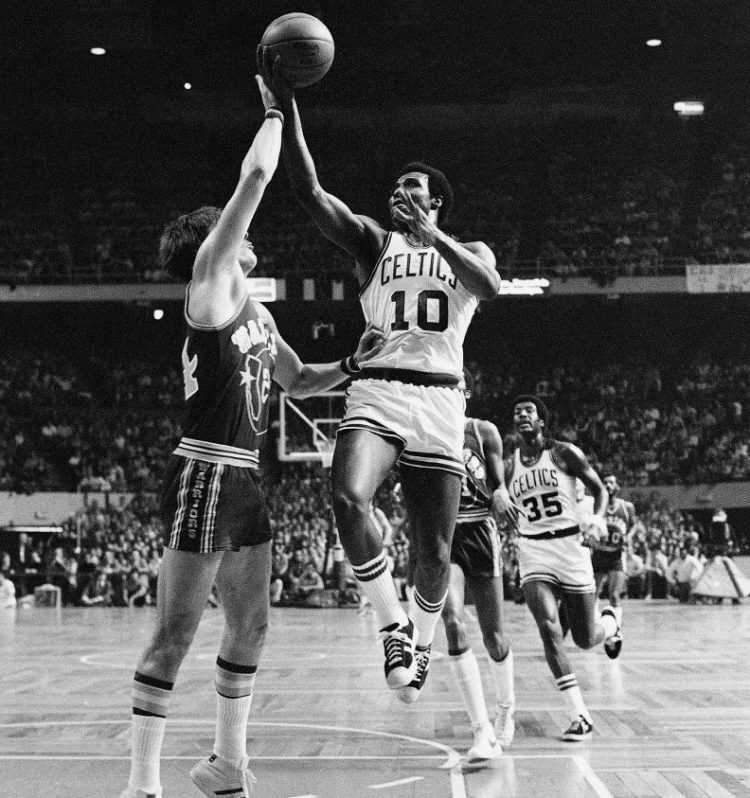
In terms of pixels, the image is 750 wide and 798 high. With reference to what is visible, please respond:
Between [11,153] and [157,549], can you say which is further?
[11,153]

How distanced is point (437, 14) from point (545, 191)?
7.33m

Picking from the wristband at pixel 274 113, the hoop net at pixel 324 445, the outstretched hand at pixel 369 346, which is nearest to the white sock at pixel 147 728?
the outstretched hand at pixel 369 346

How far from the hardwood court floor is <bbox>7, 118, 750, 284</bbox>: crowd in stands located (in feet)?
61.1

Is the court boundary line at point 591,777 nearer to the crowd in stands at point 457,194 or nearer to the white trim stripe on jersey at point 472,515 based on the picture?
the white trim stripe on jersey at point 472,515

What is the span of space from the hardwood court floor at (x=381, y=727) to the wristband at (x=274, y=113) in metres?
3.07

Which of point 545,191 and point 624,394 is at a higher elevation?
point 545,191

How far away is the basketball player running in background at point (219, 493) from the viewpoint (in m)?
4.09

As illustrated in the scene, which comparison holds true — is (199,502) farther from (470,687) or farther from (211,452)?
(470,687)

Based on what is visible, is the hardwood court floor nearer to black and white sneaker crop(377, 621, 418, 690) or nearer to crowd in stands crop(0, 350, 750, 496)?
black and white sneaker crop(377, 621, 418, 690)

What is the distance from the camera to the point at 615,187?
32.8m

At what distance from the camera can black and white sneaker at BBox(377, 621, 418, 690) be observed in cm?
417

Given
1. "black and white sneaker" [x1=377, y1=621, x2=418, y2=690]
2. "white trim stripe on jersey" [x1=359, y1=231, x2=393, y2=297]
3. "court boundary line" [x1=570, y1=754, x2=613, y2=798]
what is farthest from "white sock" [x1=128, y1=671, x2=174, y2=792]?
"court boundary line" [x1=570, y1=754, x2=613, y2=798]

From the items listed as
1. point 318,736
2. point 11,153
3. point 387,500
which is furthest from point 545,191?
point 318,736

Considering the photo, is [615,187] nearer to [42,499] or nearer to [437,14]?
[437,14]
